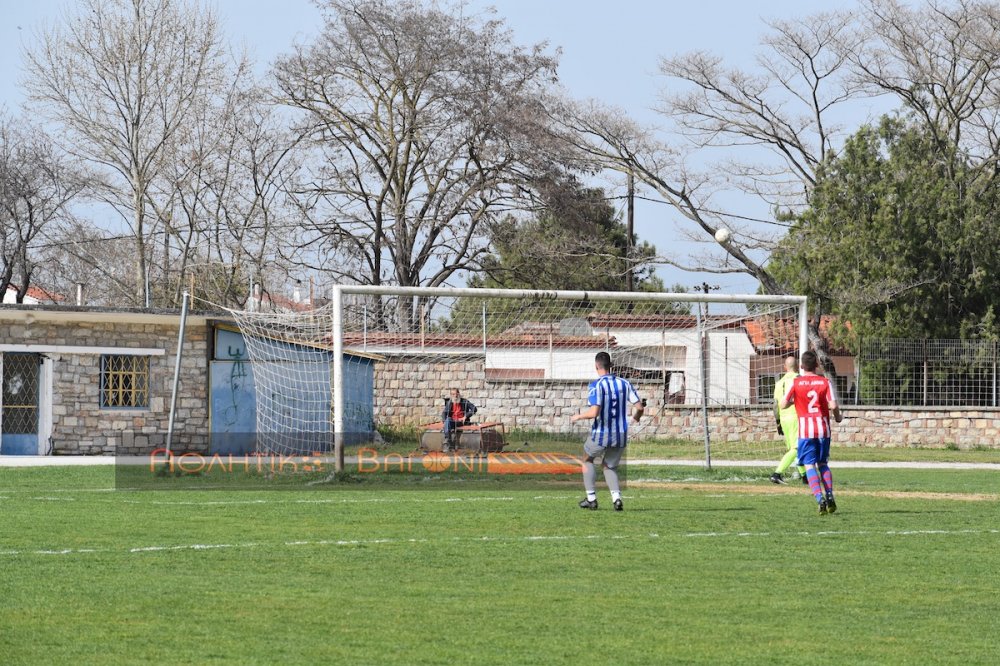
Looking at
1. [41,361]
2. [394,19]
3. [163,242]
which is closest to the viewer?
[41,361]

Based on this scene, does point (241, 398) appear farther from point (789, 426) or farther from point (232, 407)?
point (789, 426)

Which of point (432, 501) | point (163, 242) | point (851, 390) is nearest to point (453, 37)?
point (163, 242)

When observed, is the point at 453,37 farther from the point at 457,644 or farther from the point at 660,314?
the point at 457,644

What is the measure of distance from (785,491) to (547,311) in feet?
28.6

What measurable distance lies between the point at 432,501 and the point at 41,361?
16.0 m

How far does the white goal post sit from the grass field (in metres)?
4.33

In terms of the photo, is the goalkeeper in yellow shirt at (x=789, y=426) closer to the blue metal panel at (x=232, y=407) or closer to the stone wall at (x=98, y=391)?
the blue metal panel at (x=232, y=407)

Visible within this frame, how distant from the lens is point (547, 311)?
26.1 m

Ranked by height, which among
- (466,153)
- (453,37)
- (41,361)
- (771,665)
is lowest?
(771,665)

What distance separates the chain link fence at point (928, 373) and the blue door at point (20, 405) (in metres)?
19.9

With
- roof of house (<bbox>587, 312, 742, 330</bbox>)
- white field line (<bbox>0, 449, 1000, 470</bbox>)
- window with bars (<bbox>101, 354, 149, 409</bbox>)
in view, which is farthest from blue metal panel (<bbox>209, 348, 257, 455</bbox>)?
roof of house (<bbox>587, 312, 742, 330</bbox>)

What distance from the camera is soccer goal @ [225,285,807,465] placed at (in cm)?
2350

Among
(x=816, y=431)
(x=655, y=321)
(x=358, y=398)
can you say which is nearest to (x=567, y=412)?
(x=655, y=321)

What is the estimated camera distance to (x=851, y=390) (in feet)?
116
